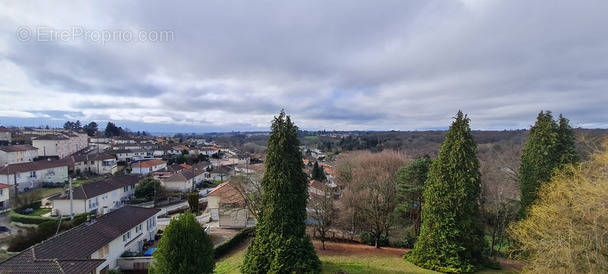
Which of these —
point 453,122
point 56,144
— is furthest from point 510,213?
point 56,144

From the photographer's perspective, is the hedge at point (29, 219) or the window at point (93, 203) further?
the window at point (93, 203)

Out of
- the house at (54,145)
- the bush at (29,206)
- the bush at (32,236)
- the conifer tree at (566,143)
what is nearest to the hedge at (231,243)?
the bush at (32,236)

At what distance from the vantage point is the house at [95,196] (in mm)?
25395

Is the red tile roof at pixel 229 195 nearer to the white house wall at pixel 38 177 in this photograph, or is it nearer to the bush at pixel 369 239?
the bush at pixel 369 239

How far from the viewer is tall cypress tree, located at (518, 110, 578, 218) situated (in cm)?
1469

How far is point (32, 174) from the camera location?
35.7m

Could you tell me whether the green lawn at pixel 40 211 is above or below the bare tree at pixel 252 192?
below

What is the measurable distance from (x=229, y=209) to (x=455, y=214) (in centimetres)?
1811

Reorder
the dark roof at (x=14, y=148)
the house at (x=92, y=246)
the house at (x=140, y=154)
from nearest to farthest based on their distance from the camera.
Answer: the house at (x=92, y=246) < the dark roof at (x=14, y=148) < the house at (x=140, y=154)

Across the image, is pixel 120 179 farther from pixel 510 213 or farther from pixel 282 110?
pixel 510 213

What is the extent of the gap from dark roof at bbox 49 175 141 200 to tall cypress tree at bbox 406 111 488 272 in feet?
106

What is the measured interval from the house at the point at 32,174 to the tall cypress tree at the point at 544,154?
53484mm

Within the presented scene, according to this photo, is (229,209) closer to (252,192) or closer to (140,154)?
(252,192)

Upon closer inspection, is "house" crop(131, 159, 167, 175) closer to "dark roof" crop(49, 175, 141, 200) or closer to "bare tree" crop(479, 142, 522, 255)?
"dark roof" crop(49, 175, 141, 200)
